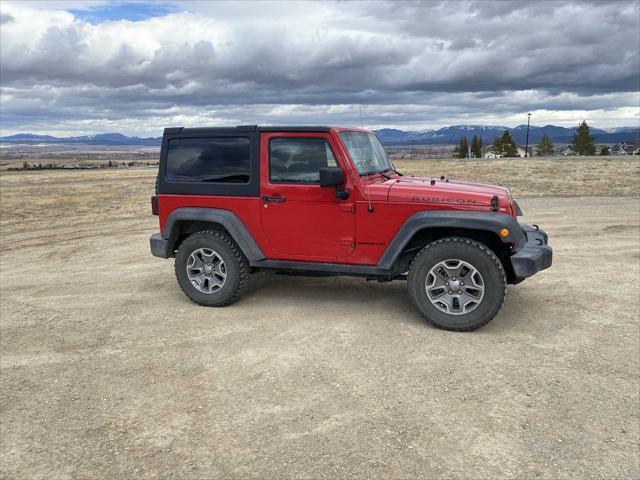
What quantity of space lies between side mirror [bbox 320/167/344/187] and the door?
25 centimetres

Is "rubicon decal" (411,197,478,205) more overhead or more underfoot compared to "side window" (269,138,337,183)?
→ more underfoot

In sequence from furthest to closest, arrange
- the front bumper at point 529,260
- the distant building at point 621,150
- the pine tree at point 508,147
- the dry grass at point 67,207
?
the pine tree at point 508,147 < the distant building at point 621,150 < the dry grass at point 67,207 < the front bumper at point 529,260

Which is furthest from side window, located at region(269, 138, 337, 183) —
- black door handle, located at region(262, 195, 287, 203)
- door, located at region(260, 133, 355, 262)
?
black door handle, located at region(262, 195, 287, 203)

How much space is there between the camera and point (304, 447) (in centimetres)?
330

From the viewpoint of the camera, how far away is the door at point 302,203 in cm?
543

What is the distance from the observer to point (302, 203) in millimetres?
5523

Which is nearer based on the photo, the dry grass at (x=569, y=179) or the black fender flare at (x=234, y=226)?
the black fender flare at (x=234, y=226)

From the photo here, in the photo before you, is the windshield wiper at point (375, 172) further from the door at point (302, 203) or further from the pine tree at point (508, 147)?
the pine tree at point (508, 147)

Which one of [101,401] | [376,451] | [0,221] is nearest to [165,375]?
[101,401]

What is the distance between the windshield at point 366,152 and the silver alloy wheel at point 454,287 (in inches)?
53.3

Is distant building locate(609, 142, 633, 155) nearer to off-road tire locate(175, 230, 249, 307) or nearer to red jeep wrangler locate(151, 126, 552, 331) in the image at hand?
red jeep wrangler locate(151, 126, 552, 331)

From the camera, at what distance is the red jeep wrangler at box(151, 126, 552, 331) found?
16.5 feet

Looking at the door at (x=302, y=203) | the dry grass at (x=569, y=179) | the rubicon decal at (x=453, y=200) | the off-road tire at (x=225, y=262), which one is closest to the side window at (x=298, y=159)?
the door at (x=302, y=203)

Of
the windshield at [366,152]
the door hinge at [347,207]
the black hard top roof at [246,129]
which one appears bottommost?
the door hinge at [347,207]
